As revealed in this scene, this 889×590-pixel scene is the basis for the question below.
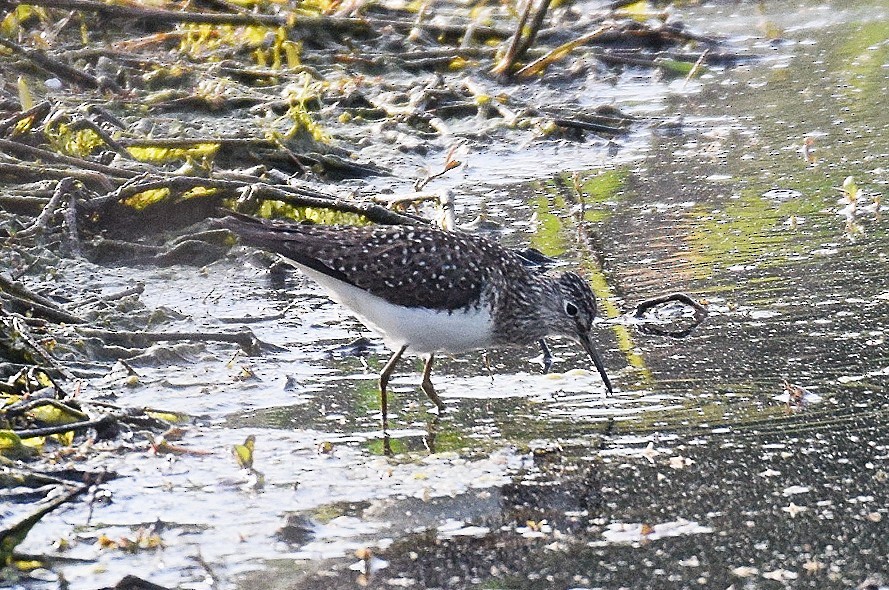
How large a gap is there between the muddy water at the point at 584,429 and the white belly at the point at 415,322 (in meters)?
0.22

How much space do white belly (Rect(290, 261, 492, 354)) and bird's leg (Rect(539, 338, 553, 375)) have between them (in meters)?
0.31

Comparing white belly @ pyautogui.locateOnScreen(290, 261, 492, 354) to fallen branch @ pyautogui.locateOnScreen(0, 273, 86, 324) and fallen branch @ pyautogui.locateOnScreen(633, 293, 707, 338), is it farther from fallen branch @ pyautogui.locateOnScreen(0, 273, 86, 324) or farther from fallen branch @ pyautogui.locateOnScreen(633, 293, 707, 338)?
fallen branch @ pyautogui.locateOnScreen(0, 273, 86, 324)

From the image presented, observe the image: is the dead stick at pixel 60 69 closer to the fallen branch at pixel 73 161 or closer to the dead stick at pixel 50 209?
the fallen branch at pixel 73 161

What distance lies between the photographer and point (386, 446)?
17.3 ft

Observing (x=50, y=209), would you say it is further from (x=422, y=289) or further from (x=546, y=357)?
(x=546, y=357)

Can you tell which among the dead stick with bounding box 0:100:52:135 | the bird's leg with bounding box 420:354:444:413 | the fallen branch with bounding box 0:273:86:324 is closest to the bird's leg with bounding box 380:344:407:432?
the bird's leg with bounding box 420:354:444:413

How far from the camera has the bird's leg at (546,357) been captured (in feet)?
20.3

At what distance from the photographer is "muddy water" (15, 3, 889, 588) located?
4.19 meters

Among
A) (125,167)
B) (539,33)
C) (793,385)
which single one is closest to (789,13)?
(539,33)

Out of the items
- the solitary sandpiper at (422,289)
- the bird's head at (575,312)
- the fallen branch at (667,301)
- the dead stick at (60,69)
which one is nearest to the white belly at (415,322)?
the solitary sandpiper at (422,289)

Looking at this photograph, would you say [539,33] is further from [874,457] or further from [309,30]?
[874,457]

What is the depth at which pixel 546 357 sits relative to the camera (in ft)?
20.6

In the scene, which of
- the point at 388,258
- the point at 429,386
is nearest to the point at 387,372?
the point at 429,386

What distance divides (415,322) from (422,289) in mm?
164
